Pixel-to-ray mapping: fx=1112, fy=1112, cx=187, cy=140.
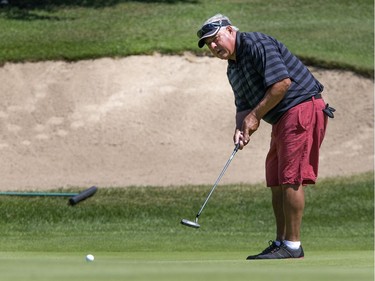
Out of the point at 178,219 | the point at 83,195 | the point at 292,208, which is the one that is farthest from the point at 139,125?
the point at 292,208

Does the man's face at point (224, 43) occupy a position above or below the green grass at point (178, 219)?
above

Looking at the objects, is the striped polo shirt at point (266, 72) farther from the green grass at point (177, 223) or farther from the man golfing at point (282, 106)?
the green grass at point (177, 223)

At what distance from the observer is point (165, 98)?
18125 millimetres

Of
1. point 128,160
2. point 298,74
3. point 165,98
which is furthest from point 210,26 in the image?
point 165,98

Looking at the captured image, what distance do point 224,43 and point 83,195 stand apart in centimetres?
672

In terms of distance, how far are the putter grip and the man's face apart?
644 centimetres

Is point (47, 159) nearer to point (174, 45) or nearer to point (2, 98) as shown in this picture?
point (2, 98)

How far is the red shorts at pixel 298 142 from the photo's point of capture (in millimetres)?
7977

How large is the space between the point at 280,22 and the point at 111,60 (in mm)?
5154

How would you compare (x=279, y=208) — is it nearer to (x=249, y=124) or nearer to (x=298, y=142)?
(x=298, y=142)

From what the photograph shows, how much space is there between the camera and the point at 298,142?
7996mm

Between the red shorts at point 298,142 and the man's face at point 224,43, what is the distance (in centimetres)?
60

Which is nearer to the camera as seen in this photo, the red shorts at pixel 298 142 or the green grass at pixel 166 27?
the red shorts at pixel 298 142

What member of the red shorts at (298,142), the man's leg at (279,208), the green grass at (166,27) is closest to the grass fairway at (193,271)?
the red shorts at (298,142)
